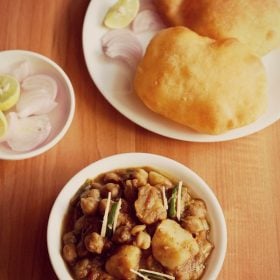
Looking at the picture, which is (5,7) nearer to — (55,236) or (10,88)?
(10,88)

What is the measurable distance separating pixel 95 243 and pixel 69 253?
0.24 feet

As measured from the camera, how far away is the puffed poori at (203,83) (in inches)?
46.4

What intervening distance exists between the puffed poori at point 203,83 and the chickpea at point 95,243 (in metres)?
0.41

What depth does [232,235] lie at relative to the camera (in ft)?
3.77

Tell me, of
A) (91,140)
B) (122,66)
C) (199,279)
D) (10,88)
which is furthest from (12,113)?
(199,279)

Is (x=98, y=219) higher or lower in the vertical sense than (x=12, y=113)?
lower

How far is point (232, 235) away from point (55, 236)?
443mm

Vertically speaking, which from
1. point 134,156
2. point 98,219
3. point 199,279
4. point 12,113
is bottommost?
point 199,279

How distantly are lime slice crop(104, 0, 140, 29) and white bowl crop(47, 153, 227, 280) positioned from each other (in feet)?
1.64

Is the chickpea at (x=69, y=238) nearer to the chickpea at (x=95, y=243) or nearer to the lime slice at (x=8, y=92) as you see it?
the chickpea at (x=95, y=243)

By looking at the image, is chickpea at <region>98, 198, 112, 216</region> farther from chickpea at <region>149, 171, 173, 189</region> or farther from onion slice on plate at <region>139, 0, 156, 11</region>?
onion slice on plate at <region>139, 0, 156, 11</region>

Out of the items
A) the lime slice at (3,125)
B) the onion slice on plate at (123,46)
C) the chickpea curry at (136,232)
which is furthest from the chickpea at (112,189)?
the onion slice on plate at (123,46)

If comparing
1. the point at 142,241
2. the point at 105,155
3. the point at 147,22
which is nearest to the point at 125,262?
the point at 142,241

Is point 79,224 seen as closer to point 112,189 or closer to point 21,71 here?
point 112,189
